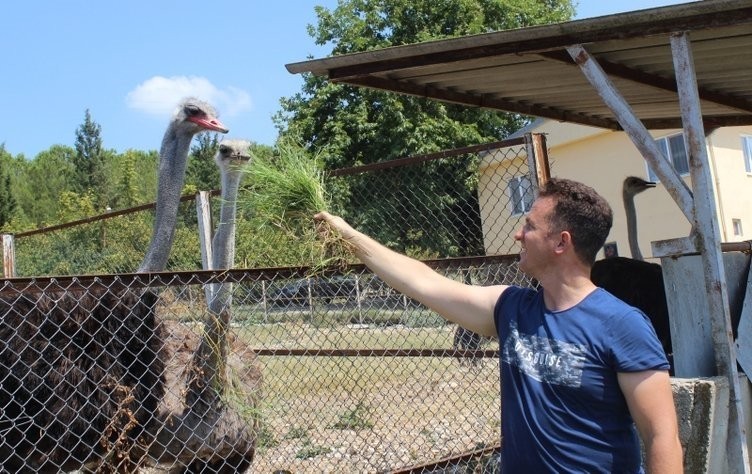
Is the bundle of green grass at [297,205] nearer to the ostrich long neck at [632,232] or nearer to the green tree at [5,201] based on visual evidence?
the ostrich long neck at [632,232]

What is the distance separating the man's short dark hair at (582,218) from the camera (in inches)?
104

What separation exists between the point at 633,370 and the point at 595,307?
0.74 ft

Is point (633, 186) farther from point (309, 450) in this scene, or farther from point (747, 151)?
point (747, 151)

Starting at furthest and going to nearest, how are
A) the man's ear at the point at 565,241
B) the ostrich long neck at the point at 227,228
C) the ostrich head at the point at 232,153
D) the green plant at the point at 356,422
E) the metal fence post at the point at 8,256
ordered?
1. the metal fence post at the point at 8,256
2. the green plant at the point at 356,422
3. the ostrich head at the point at 232,153
4. the ostrich long neck at the point at 227,228
5. the man's ear at the point at 565,241

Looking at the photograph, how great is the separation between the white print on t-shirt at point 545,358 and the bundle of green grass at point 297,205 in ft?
3.77

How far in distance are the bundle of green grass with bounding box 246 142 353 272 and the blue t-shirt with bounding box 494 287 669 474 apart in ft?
4.22

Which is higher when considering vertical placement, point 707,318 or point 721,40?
point 721,40

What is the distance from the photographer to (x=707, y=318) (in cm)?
379

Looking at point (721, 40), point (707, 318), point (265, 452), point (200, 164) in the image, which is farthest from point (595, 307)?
point (200, 164)

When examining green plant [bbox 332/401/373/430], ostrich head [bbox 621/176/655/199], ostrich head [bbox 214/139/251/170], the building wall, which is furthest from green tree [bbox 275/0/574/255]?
ostrich head [bbox 214/139/251/170]

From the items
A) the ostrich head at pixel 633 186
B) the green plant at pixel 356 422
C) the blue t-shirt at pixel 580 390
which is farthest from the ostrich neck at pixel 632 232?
the blue t-shirt at pixel 580 390

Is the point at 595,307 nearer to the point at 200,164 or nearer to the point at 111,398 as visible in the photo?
the point at 111,398

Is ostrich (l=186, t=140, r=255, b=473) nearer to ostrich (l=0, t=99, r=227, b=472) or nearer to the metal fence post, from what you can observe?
ostrich (l=0, t=99, r=227, b=472)

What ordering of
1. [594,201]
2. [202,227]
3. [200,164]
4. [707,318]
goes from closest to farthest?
[594,201], [707,318], [202,227], [200,164]
